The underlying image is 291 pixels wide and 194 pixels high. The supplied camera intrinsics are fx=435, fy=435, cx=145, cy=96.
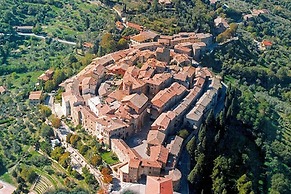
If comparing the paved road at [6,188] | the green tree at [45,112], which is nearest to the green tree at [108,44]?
the green tree at [45,112]

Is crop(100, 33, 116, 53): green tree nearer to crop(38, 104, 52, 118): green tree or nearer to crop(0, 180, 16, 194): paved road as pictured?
crop(38, 104, 52, 118): green tree

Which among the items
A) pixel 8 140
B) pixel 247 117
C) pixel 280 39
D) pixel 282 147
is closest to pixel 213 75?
pixel 247 117

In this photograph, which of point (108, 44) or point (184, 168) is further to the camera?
point (108, 44)

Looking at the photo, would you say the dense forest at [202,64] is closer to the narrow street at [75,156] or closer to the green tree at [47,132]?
the green tree at [47,132]

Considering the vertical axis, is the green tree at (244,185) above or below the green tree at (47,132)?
below

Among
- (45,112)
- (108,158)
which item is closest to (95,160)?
(108,158)

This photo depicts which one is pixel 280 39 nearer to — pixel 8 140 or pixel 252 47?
pixel 252 47

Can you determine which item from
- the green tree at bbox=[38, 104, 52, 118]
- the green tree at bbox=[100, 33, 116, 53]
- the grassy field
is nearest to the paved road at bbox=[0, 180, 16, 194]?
the grassy field

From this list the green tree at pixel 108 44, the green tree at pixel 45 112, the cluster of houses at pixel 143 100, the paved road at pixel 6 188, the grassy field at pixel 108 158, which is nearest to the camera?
the cluster of houses at pixel 143 100

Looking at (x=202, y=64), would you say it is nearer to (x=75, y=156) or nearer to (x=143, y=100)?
(x=143, y=100)
